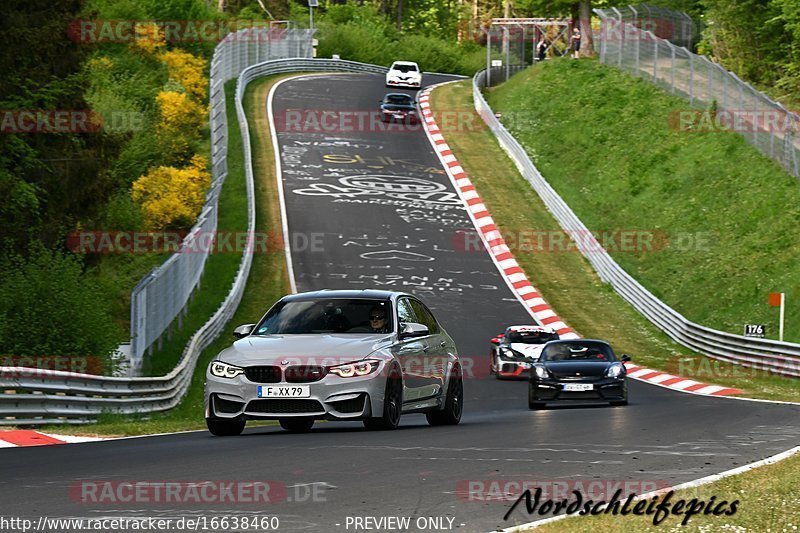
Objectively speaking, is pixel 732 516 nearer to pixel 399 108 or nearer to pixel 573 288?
pixel 573 288

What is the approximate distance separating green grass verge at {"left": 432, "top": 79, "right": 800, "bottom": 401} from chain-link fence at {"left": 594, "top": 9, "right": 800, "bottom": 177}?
7.22m

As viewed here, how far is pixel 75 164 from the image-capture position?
37094 mm

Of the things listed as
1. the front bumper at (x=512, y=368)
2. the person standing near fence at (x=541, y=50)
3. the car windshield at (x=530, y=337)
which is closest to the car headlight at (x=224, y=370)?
the front bumper at (x=512, y=368)

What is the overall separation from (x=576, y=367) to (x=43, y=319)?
855 cm

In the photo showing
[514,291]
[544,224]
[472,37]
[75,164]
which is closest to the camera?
[75,164]

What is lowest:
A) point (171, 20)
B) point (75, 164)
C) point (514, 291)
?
point (514, 291)

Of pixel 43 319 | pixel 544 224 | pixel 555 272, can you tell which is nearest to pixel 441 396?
pixel 43 319

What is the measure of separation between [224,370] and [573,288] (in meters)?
27.9

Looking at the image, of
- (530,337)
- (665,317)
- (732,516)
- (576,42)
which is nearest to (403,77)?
(576,42)

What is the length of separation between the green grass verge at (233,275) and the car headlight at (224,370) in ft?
7.88

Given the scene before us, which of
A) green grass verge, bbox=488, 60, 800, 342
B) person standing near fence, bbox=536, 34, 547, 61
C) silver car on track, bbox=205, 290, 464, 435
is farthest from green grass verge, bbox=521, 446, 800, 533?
person standing near fence, bbox=536, 34, 547, 61

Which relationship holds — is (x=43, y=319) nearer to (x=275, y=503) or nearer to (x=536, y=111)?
(x=275, y=503)

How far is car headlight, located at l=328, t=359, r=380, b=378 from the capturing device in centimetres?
1364

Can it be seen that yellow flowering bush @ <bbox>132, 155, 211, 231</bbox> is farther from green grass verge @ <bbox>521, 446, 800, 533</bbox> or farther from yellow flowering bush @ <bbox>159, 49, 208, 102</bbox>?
green grass verge @ <bbox>521, 446, 800, 533</bbox>
